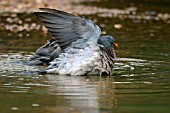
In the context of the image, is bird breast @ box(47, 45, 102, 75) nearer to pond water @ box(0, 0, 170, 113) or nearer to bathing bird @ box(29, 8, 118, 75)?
bathing bird @ box(29, 8, 118, 75)

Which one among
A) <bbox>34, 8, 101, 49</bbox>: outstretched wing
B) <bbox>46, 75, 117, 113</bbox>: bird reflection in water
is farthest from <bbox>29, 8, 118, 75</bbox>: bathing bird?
<bbox>46, 75, 117, 113</bbox>: bird reflection in water

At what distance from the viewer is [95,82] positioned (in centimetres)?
1045

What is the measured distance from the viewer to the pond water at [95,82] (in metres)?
8.16

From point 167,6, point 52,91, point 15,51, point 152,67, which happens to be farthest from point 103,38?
point 167,6

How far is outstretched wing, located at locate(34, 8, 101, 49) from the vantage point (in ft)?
36.9

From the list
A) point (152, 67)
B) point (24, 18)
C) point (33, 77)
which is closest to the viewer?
point (33, 77)

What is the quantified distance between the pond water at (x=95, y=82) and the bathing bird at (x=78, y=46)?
19 centimetres

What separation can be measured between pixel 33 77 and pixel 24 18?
44.8 ft

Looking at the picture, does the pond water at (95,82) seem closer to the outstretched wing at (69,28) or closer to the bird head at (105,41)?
the bird head at (105,41)

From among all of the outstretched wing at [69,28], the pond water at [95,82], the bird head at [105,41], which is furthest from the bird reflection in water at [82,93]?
the outstretched wing at [69,28]

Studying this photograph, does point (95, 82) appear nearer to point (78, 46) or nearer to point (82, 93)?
point (78, 46)

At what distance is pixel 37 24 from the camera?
72.8 feet

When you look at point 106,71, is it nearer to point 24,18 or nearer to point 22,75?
point 22,75

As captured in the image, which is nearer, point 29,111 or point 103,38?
point 29,111
